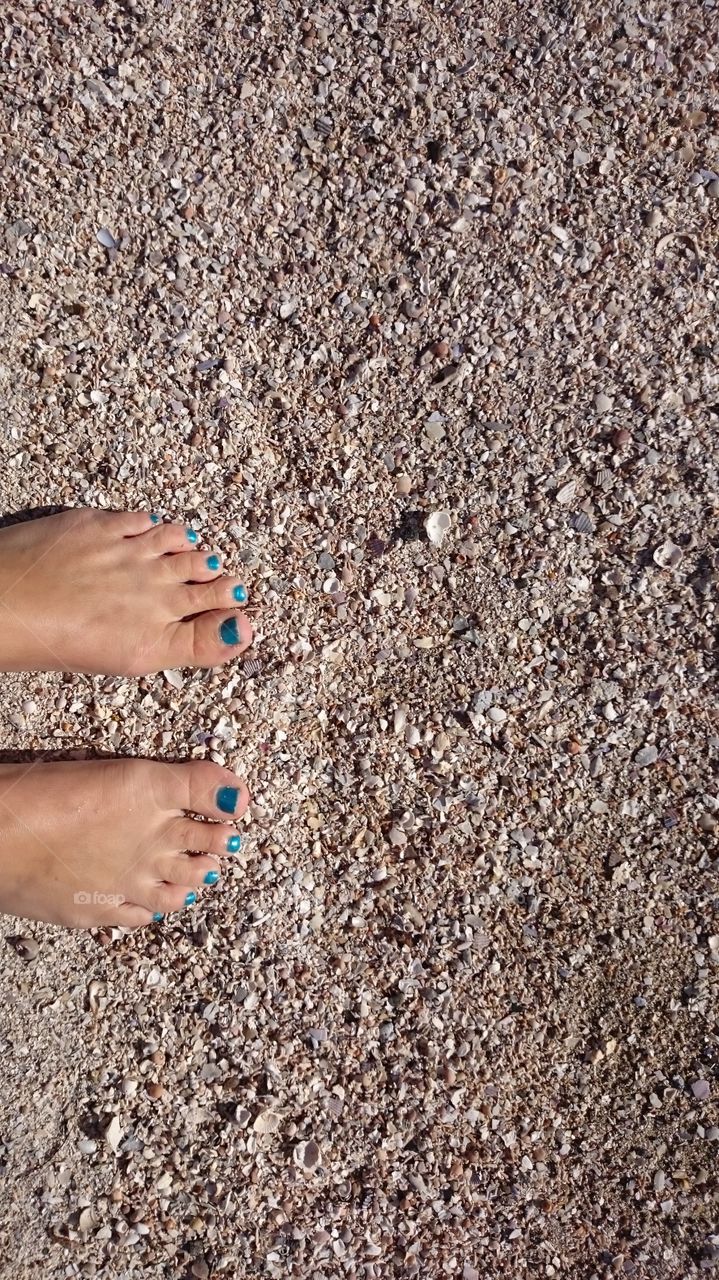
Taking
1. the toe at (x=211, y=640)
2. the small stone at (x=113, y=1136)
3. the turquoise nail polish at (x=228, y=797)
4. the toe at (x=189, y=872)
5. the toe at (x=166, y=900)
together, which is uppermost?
the toe at (x=211, y=640)

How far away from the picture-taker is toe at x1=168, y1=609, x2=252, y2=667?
1.68 metres

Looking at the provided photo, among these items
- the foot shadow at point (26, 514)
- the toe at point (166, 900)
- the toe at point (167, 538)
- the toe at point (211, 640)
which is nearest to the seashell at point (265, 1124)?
the toe at point (166, 900)

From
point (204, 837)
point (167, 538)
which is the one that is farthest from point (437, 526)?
point (204, 837)

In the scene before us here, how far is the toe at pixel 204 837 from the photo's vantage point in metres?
1.69

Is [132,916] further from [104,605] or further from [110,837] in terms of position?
[104,605]

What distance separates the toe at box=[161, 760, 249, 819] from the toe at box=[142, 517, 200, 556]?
49cm

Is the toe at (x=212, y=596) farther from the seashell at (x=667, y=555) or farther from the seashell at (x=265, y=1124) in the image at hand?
the seashell at (x=265, y=1124)

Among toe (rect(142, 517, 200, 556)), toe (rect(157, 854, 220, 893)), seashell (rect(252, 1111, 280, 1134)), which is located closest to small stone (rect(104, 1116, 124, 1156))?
seashell (rect(252, 1111, 280, 1134))

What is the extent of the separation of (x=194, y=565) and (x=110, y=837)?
2.15ft

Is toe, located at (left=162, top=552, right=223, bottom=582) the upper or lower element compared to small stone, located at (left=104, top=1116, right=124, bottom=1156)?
upper

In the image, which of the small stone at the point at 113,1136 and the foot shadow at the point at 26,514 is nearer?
the small stone at the point at 113,1136

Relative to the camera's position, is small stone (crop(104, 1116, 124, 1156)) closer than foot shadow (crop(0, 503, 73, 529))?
Yes

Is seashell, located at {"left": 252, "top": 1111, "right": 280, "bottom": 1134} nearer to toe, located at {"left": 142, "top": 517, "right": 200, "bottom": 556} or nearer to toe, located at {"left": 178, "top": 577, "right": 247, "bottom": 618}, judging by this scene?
toe, located at {"left": 178, "top": 577, "right": 247, "bottom": 618}

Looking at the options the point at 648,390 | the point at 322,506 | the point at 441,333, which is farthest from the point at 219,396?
the point at 648,390
